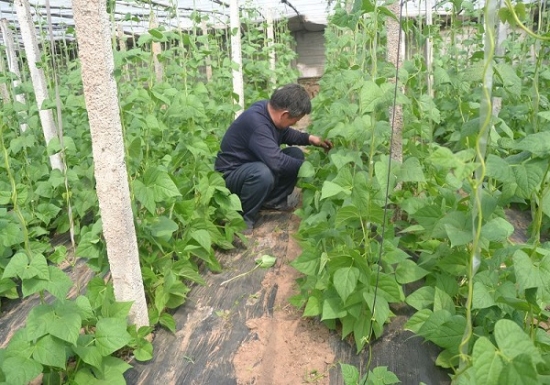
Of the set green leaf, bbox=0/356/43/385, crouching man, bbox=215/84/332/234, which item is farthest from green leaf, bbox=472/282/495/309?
crouching man, bbox=215/84/332/234

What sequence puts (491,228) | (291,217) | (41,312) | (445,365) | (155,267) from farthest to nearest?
(291,217)
(155,267)
(445,365)
(41,312)
(491,228)

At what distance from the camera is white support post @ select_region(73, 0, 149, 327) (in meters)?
1.74

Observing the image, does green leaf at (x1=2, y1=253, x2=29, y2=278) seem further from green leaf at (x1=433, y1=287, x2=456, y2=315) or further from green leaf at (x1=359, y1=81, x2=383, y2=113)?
green leaf at (x1=433, y1=287, x2=456, y2=315)

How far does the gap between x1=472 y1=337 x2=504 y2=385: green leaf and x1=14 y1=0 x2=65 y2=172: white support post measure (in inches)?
114

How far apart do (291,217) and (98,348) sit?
7.11ft

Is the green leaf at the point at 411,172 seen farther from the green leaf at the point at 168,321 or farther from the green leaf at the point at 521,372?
the green leaf at the point at 168,321

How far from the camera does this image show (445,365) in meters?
1.89

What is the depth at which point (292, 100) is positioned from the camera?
11.1ft

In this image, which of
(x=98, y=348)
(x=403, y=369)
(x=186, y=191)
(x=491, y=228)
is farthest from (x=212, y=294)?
Result: (x=491, y=228)

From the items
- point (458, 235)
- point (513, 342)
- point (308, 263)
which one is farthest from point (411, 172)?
point (513, 342)

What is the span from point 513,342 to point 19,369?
1.55 meters

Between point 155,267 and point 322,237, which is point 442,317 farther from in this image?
point 155,267

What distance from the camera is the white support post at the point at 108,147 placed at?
Answer: 174 centimetres

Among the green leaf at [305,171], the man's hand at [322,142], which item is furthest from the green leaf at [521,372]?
the man's hand at [322,142]
